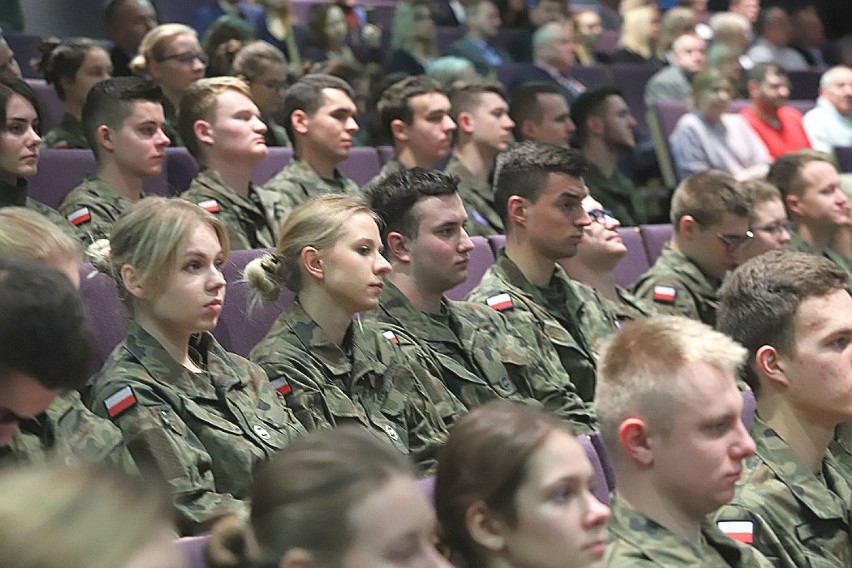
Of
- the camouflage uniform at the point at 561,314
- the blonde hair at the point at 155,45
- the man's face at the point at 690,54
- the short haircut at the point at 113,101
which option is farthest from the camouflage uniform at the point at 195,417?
the man's face at the point at 690,54

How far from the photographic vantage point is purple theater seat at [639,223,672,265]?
13.1ft

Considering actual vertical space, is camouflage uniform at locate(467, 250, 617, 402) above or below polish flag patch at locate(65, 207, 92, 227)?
below

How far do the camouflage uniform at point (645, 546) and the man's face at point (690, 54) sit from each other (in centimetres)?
518

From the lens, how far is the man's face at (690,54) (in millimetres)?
6719

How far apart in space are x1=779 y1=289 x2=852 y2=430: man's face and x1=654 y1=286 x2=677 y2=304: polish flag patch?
1368 mm

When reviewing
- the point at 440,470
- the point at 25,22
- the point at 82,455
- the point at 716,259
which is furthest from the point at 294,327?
the point at 25,22

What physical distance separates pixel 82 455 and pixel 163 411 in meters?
0.20

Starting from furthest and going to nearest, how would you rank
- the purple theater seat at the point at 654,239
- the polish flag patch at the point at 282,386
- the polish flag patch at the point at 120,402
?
the purple theater seat at the point at 654,239 < the polish flag patch at the point at 282,386 < the polish flag patch at the point at 120,402

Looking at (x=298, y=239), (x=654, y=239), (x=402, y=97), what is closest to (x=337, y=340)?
(x=298, y=239)

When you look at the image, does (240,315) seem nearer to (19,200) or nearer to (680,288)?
(19,200)

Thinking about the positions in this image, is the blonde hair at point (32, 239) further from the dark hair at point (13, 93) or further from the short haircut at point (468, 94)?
the short haircut at point (468, 94)

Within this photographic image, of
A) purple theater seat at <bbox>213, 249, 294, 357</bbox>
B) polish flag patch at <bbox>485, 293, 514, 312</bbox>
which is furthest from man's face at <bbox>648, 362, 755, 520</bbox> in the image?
polish flag patch at <bbox>485, 293, 514, 312</bbox>

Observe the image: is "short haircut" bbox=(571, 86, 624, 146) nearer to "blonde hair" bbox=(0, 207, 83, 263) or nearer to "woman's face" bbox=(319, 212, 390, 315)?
"woman's face" bbox=(319, 212, 390, 315)

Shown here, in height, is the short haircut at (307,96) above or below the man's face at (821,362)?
below
